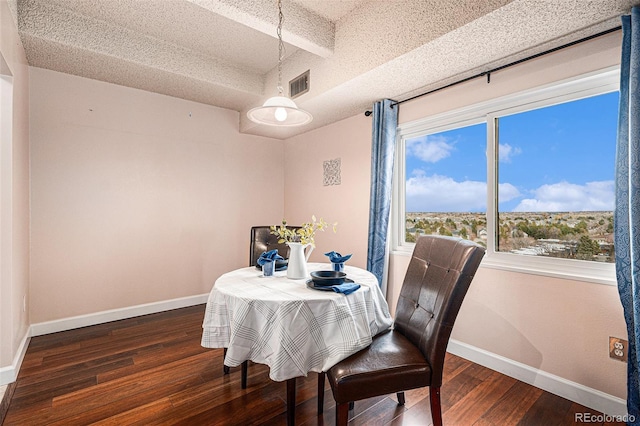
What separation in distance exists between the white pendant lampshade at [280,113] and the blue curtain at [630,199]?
180 centimetres

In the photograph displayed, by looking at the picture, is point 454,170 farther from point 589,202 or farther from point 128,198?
point 128,198

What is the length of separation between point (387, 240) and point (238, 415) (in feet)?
6.30

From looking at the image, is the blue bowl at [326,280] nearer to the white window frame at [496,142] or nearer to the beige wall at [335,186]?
the white window frame at [496,142]

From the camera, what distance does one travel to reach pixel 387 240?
3.02 meters

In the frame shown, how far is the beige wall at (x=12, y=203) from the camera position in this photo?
2.02 meters

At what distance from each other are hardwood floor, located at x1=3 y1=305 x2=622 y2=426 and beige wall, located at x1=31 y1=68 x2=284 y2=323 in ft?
2.59

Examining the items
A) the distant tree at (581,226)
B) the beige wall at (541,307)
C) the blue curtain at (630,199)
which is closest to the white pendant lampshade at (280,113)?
the beige wall at (541,307)

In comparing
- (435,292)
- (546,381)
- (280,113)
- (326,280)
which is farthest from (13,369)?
(546,381)

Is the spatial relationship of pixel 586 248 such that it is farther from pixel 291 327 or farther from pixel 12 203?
pixel 12 203

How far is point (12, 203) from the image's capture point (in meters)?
2.13

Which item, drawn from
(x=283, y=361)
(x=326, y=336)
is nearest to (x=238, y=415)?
(x=283, y=361)

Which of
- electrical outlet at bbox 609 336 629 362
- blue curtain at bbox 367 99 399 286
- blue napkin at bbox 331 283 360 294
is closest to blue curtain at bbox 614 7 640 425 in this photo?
electrical outlet at bbox 609 336 629 362

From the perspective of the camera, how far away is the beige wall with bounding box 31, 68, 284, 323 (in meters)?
2.94

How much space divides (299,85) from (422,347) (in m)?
2.60
